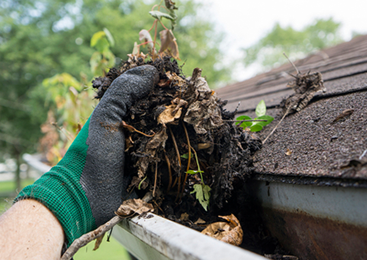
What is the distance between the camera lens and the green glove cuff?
2.48 ft

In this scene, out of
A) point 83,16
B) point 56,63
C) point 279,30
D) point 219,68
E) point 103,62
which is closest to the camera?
point 103,62

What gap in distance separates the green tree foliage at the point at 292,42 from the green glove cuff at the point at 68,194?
874 inches

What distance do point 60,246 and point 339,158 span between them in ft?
2.83

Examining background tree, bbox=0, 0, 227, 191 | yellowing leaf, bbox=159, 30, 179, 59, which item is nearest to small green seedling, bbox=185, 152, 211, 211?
yellowing leaf, bbox=159, 30, 179, 59

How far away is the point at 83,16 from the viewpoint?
11.3 m

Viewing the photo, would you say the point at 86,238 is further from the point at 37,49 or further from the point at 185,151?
the point at 37,49

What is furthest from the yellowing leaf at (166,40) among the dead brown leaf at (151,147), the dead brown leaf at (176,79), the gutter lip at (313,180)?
the gutter lip at (313,180)

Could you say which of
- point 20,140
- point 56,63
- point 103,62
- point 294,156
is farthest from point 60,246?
point 20,140

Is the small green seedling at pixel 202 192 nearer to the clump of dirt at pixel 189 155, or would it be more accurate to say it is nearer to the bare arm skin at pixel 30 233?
the clump of dirt at pixel 189 155

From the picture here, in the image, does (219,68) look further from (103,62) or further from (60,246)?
(60,246)

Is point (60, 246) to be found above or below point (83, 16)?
below

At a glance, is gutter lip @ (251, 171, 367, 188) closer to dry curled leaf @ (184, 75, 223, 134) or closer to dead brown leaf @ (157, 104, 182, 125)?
dry curled leaf @ (184, 75, 223, 134)

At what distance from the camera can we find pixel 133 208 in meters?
0.79

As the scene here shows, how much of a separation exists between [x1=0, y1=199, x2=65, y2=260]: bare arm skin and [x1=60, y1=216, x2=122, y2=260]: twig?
4cm
